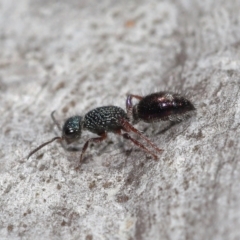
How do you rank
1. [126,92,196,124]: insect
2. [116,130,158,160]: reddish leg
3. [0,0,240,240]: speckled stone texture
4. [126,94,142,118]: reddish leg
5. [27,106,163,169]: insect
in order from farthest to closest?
[126,94,142,118]: reddish leg < [27,106,163,169]: insect < [126,92,196,124]: insect < [116,130,158,160]: reddish leg < [0,0,240,240]: speckled stone texture

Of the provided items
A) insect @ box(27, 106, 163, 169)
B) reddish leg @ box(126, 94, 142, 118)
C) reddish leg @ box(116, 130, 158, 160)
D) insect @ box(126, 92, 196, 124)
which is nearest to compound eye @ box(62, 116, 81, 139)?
insect @ box(27, 106, 163, 169)

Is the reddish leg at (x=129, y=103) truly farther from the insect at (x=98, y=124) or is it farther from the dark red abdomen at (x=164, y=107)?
the dark red abdomen at (x=164, y=107)

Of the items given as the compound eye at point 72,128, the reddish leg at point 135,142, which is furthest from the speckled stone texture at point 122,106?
the compound eye at point 72,128

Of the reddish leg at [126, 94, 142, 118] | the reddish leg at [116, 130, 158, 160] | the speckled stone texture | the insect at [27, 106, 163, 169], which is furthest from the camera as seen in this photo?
the reddish leg at [126, 94, 142, 118]

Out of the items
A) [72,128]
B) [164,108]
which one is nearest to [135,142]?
[164,108]

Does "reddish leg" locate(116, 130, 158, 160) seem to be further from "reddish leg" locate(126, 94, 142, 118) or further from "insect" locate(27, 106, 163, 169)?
"reddish leg" locate(126, 94, 142, 118)

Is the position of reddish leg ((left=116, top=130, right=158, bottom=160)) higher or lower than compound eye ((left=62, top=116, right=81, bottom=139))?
lower

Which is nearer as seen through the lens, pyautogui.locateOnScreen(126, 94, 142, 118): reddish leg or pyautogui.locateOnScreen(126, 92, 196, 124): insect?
pyautogui.locateOnScreen(126, 92, 196, 124): insect
